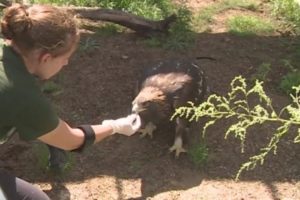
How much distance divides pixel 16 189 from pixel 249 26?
4116 mm

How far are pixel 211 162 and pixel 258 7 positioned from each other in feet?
9.70

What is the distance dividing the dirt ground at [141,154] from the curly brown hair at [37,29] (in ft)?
6.25

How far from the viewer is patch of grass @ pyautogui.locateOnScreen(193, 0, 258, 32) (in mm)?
6508

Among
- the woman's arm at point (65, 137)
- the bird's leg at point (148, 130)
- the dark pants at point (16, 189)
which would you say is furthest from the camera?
the bird's leg at point (148, 130)

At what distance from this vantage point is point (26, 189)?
3.14 m

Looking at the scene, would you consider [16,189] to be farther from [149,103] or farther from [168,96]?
[168,96]

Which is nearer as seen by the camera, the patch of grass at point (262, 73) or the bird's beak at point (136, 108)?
the bird's beak at point (136, 108)

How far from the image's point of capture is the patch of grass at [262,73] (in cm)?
552

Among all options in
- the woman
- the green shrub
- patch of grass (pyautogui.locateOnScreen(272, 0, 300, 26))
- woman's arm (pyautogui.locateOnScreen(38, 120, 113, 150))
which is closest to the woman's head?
the woman

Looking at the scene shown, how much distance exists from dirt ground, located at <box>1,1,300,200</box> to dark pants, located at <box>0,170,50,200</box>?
107 cm

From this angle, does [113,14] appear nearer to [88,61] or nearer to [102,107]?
[88,61]

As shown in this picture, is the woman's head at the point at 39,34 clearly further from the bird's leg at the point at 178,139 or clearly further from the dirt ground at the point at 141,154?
the bird's leg at the point at 178,139

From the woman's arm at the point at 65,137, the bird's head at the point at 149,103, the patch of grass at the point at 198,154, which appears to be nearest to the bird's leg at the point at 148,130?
the bird's head at the point at 149,103

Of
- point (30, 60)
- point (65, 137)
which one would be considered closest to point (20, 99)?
point (30, 60)
